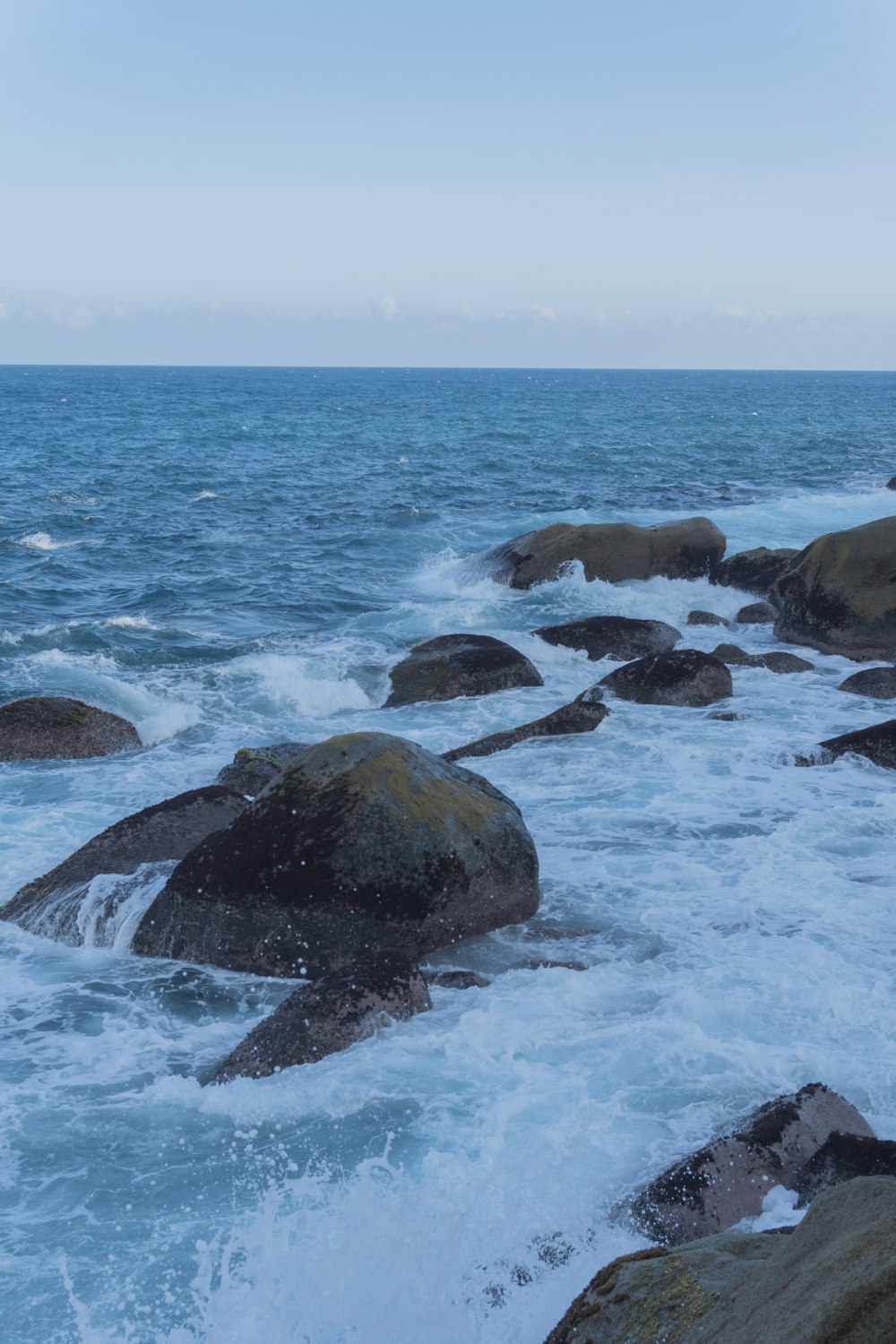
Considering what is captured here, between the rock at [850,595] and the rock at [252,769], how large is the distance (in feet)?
31.7

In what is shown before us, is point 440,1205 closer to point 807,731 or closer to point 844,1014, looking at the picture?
point 844,1014

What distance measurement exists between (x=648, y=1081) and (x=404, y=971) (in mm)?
1737

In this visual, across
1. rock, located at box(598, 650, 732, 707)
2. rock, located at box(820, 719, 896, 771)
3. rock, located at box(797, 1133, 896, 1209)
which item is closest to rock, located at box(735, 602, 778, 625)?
rock, located at box(598, 650, 732, 707)

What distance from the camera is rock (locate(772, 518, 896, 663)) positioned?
16781mm

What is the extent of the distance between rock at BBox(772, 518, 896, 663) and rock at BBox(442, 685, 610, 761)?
581cm

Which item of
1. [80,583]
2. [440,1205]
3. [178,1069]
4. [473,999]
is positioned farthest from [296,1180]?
[80,583]

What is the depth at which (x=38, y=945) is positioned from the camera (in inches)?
328

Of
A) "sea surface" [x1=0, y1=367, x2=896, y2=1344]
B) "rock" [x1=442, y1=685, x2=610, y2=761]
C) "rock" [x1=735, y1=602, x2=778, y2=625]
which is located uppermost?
"rock" [x1=735, y1=602, x2=778, y2=625]

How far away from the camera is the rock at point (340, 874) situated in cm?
778

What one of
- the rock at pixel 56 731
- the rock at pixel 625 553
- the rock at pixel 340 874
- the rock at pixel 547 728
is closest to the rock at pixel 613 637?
the rock at pixel 547 728

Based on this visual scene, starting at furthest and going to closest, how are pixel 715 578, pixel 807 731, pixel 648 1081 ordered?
pixel 715 578 → pixel 807 731 → pixel 648 1081

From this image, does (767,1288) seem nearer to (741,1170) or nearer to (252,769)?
(741,1170)

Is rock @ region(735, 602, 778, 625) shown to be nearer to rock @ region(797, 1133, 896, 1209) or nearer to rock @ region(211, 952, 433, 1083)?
rock @ region(211, 952, 433, 1083)

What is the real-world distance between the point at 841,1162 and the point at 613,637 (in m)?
12.5
